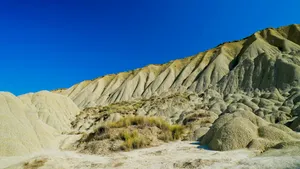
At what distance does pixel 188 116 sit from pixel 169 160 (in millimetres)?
13800

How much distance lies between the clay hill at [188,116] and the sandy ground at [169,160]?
68mm

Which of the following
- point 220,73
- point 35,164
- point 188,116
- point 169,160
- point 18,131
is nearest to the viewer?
point 169,160

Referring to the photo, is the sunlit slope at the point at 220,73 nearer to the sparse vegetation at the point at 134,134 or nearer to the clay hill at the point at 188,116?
the clay hill at the point at 188,116

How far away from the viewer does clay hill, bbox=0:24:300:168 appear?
36.5 feet

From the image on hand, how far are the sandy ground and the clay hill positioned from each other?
68 millimetres

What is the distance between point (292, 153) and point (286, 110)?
19.9 m

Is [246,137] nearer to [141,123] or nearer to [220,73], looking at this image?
[141,123]

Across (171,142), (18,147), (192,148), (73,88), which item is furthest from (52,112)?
(73,88)

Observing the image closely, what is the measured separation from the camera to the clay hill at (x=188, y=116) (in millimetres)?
11125

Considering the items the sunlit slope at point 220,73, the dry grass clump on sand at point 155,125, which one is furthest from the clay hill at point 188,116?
the sunlit slope at point 220,73

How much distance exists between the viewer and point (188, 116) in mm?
23438

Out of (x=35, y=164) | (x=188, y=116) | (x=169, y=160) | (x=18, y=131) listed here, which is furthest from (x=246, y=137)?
(x=188, y=116)

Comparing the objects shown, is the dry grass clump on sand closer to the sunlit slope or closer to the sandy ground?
the sandy ground

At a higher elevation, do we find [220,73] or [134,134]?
[220,73]
